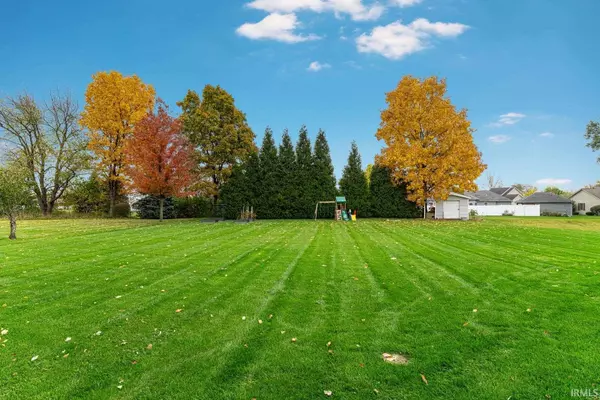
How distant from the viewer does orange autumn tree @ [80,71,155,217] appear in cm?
2789

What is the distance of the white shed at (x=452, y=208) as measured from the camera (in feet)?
91.0

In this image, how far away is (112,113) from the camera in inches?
1102

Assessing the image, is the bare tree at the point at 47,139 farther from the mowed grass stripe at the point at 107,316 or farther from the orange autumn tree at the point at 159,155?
the mowed grass stripe at the point at 107,316

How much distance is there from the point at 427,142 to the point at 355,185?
6.88 m

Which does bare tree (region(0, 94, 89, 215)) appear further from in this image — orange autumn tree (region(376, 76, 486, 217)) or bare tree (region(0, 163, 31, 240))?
orange autumn tree (region(376, 76, 486, 217))

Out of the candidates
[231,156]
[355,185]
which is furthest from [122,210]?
[355,185]

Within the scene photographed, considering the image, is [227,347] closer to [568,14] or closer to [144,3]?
[144,3]

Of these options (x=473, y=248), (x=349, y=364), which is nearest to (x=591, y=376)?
(x=349, y=364)

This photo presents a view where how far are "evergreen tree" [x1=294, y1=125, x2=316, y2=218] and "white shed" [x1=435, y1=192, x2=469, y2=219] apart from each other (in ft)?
36.7

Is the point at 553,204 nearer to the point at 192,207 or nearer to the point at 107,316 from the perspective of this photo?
the point at 192,207

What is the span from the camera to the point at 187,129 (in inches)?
1121

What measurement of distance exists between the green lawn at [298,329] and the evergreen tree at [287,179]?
777 inches

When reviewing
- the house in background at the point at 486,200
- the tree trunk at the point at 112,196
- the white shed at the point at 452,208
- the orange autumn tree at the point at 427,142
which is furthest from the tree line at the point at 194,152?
the house in background at the point at 486,200

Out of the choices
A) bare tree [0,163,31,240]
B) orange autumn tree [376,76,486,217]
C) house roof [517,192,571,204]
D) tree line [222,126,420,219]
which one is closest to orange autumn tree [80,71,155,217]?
tree line [222,126,420,219]
